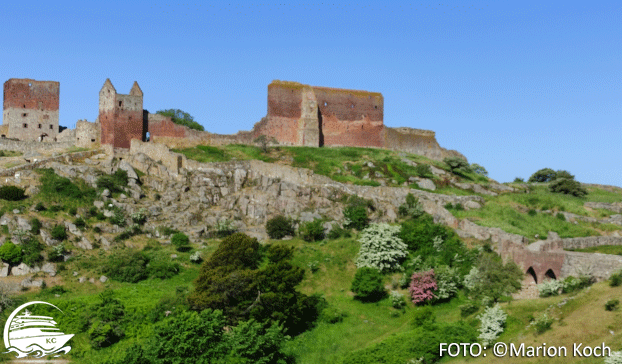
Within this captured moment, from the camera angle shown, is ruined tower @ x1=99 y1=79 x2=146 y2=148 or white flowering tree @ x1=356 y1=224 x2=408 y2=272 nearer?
white flowering tree @ x1=356 y1=224 x2=408 y2=272

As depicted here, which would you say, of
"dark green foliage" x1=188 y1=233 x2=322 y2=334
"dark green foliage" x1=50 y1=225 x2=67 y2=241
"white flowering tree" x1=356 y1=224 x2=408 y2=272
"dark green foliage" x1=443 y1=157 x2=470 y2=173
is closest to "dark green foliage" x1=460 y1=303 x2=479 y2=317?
"white flowering tree" x1=356 y1=224 x2=408 y2=272

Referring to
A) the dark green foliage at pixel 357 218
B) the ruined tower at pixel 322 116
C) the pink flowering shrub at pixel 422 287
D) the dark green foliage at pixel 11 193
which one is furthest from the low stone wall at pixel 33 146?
the pink flowering shrub at pixel 422 287

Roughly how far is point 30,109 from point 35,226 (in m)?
20.2

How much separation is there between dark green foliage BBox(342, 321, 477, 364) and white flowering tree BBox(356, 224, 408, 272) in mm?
8708

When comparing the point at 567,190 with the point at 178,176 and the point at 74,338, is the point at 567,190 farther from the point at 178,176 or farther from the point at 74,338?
the point at 74,338

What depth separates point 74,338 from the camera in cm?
3897

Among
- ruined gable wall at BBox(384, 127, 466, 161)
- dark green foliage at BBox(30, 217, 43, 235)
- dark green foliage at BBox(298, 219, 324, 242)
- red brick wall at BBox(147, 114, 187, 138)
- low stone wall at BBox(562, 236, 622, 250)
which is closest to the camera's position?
low stone wall at BBox(562, 236, 622, 250)

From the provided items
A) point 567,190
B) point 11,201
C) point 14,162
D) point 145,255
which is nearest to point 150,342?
point 145,255

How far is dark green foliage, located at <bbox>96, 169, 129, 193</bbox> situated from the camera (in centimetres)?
5419

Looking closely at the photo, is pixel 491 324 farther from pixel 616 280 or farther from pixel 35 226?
pixel 35 226

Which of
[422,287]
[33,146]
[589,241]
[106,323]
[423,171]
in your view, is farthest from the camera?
[33,146]

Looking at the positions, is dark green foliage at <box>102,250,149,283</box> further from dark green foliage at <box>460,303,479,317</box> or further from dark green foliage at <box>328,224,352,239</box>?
dark green foliage at <box>460,303,479,317</box>

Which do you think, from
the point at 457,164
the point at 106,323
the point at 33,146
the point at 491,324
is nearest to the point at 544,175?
the point at 457,164

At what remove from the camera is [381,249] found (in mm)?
46500
